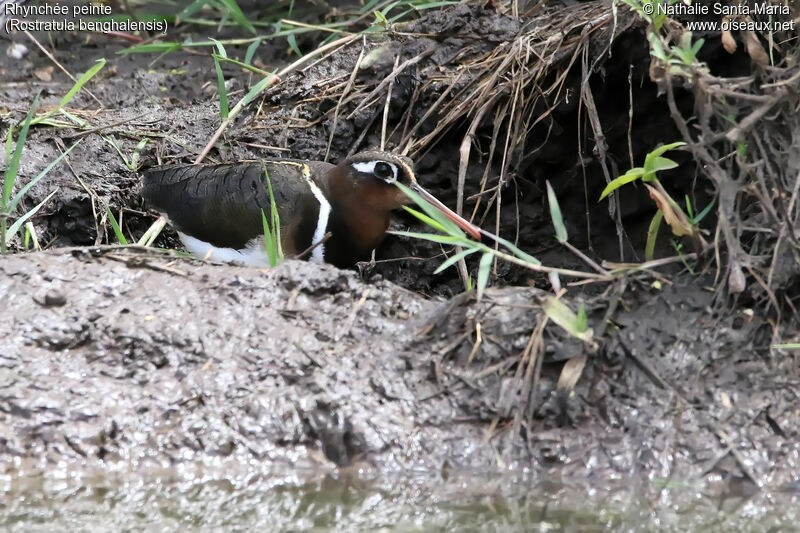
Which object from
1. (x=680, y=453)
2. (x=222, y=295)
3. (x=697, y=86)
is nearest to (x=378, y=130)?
(x=222, y=295)

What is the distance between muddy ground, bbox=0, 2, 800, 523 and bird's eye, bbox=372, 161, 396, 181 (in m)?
0.83

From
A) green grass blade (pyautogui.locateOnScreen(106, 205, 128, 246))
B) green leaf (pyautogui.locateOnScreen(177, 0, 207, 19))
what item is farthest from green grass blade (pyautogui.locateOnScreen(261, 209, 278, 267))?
green leaf (pyautogui.locateOnScreen(177, 0, 207, 19))

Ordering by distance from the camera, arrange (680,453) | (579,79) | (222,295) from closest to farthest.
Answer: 1. (680,453)
2. (222,295)
3. (579,79)

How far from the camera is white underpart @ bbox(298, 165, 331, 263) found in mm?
5188

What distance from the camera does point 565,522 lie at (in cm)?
347

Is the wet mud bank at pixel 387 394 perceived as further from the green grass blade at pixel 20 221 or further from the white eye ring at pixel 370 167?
the white eye ring at pixel 370 167

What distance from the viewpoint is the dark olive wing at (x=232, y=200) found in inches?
202

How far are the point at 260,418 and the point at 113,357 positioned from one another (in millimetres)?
627

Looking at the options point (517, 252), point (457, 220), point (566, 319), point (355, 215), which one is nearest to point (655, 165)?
point (517, 252)

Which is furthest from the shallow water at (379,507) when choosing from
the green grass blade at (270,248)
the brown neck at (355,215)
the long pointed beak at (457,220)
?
the brown neck at (355,215)

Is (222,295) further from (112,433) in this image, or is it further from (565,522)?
(565,522)

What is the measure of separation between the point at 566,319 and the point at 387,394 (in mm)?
694

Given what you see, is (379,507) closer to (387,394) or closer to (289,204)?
(387,394)

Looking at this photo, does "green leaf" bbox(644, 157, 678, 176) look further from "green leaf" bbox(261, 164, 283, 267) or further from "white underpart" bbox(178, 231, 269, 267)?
"white underpart" bbox(178, 231, 269, 267)
